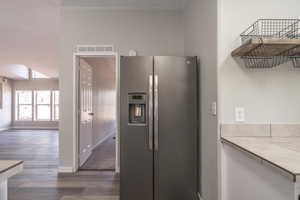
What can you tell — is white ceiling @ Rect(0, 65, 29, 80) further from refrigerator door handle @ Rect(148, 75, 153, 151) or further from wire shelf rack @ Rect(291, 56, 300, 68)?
wire shelf rack @ Rect(291, 56, 300, 68)

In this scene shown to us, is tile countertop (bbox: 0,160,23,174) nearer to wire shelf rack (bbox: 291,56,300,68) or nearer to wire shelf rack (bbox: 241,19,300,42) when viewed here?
wire shelf rack (bbox: 241,19,300,42)

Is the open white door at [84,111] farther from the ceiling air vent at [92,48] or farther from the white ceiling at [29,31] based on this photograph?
the white ceiling at [29,31]

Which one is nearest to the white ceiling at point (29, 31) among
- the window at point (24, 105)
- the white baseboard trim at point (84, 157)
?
the white baseboard trim at point (84, 157)

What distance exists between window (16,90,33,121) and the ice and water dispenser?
31.0 feet

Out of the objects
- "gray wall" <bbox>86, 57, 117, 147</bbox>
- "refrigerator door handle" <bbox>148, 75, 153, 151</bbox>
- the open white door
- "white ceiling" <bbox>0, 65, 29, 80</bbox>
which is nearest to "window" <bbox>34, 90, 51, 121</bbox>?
"white ceiling" <bbox>0, 65, 29, 80</bbox>

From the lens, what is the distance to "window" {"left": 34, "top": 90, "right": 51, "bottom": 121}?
998 centimetres

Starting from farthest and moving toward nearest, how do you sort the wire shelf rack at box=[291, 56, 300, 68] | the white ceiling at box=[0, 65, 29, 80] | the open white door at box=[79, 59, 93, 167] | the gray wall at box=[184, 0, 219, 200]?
the white ceiling at box=[0, 65, 29, 80]
the open white door at box=[79, 59, 93, 167]
the gray wall at box=[184, 0, 219, 200]
the wire shelf rack at box=[291, 56, 300, 68]

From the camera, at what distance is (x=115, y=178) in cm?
322

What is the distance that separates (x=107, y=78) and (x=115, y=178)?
4245 millimetres

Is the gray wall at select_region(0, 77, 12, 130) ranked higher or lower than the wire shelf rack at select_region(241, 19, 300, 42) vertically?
lower

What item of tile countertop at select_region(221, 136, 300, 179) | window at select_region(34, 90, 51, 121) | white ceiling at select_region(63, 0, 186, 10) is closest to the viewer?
tile countertop at select_region(221, 136, 300, 179)

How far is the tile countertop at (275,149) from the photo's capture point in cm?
104

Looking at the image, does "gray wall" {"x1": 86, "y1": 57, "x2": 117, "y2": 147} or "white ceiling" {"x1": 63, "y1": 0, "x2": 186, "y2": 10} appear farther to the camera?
"gray wall" {"x1": 86, "y1": 57, "x2": 117, "y2": 147}

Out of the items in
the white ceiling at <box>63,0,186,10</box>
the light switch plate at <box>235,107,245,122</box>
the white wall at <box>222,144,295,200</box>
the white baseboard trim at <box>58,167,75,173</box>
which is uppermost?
the white ceiling at <box>63,0,186,10</box>
